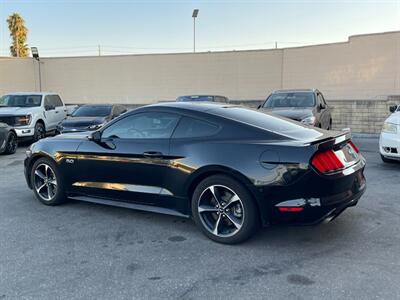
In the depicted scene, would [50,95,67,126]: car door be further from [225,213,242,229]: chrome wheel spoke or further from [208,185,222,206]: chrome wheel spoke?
[225,213,242,229]: chrome wheel spoke

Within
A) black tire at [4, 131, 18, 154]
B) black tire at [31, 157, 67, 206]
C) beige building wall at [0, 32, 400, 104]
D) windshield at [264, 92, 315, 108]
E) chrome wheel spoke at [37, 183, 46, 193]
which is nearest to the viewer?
black tire at [31, 157, 67, 206]

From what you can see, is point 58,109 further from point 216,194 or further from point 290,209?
point 290,209

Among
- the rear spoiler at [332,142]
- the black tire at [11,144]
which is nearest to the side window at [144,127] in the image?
the rear spoiler at [332,142]

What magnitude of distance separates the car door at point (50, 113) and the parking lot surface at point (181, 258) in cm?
891

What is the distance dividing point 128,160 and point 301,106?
286 inches

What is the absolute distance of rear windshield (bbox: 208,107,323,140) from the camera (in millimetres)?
4281

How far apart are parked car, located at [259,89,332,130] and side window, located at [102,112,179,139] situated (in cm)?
561

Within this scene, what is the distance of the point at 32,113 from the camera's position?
12773 mm

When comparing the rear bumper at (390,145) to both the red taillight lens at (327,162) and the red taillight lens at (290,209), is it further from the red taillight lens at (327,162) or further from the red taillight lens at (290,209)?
the red taillight lens at (290,209)

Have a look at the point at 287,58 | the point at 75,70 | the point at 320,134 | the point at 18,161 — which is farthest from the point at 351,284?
the point at 75,70

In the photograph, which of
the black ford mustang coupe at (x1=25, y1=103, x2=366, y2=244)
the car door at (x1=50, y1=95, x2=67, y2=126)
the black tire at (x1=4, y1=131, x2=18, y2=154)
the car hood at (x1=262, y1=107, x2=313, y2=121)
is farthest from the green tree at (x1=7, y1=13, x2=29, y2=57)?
the black ford mustang coupe at (x1=25, y1=103, x2=366, y2=244)

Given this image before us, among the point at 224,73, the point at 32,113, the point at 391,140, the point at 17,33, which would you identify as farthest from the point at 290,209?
the point at 17,33

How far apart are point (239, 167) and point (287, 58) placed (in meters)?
14.7

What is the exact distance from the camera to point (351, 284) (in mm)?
3303
